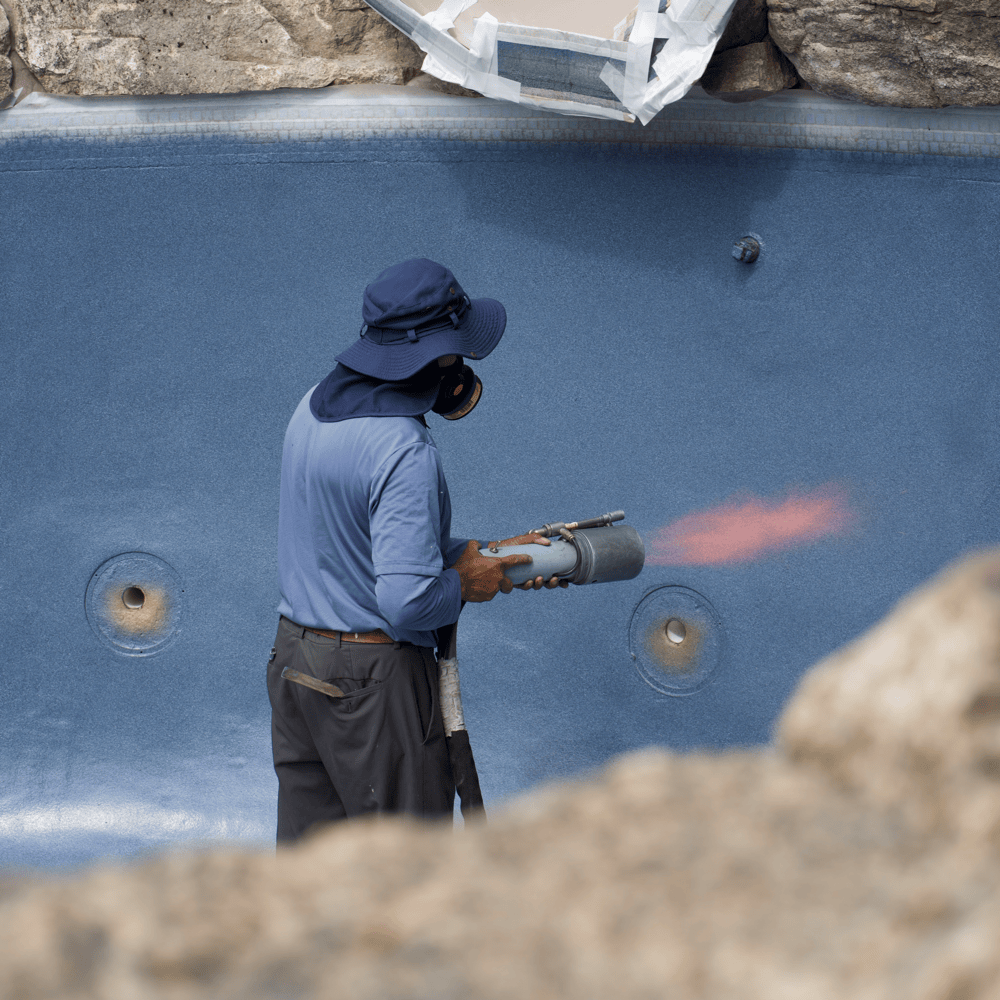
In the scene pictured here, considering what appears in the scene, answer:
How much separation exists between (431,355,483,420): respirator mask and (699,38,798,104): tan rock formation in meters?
1.19

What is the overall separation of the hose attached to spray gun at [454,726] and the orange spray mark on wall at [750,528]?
106 centimetres

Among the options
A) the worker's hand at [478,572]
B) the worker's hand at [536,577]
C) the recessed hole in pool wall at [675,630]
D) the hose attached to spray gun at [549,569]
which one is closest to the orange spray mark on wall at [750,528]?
the recessed hole in pool wall at [675,630]

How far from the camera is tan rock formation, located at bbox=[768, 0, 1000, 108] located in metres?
2.46

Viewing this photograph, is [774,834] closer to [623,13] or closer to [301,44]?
[623,13]

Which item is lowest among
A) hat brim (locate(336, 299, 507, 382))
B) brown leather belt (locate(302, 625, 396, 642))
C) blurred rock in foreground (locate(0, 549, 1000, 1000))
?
brown leather belt (locate(302, 625, 396, 642))

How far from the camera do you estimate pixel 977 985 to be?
0.50 meters

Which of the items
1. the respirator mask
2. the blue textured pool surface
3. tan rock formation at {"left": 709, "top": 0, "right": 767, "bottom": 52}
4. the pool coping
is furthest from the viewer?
the blue textured pool surface

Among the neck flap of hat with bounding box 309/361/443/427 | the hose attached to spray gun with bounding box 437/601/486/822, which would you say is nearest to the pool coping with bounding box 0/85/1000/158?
the neck flap of hat with bounding box 309/361/443/427

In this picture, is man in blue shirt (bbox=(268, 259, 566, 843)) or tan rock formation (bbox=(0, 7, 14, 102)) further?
tan rock formation (bbox=(0, 7, 14, 102))

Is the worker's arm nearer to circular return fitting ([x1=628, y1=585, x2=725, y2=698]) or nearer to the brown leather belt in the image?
the brown leather belt

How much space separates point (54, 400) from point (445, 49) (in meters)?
1.56

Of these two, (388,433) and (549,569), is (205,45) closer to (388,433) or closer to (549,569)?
(388,433)

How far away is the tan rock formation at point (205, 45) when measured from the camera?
9.09 ft

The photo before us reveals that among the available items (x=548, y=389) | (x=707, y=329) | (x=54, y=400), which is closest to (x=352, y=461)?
(x=548, y=389)
